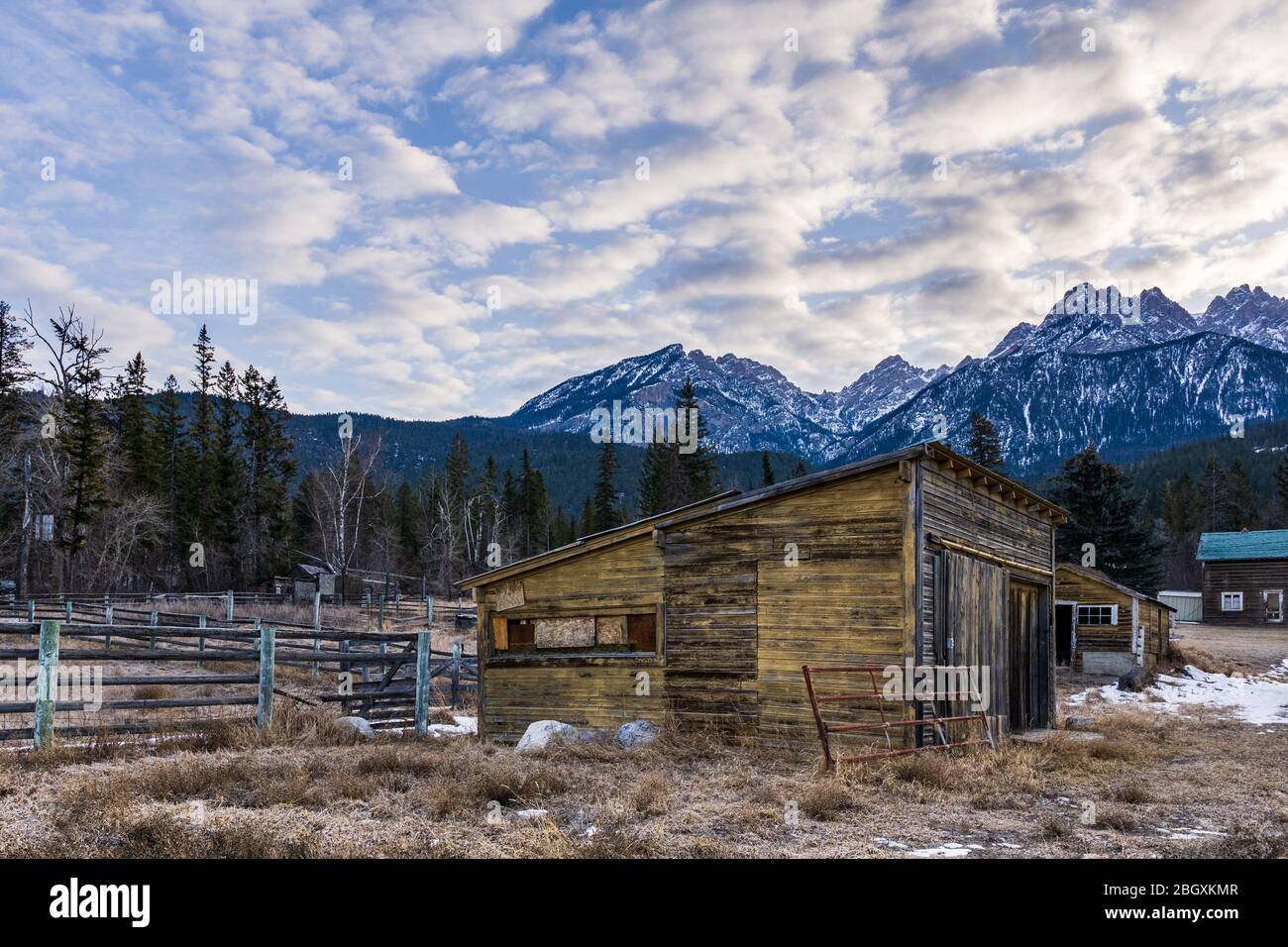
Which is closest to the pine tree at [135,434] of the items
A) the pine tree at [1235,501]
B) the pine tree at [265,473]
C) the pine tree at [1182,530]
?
the pine tree at [265,473]

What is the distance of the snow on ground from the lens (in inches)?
860

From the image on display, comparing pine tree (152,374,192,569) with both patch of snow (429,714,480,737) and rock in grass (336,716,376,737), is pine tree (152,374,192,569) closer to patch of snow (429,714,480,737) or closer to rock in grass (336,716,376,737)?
patch of snow (429,714,480,737)

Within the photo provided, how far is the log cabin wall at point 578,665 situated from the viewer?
15453mm

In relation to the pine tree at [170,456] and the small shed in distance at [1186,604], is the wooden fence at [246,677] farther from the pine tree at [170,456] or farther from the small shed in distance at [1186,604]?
the small shed in distance at [1186,604]

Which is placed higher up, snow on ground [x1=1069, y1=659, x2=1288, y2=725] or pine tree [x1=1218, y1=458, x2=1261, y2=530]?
pine tree [x1=1218, y1=458, x2=1261, y2=530]

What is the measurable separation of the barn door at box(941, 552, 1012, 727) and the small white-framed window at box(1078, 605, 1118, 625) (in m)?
16.6

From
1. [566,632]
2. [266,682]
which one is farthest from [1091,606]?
[266,682]

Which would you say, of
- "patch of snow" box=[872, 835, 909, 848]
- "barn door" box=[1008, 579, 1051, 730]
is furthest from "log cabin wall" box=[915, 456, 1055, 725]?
"patch of snow" box=[872, 835, 909, 848]

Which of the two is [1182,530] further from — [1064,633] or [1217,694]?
[1217,694]

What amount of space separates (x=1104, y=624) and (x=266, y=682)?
27.6m

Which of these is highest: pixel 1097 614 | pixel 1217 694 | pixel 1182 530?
pixel 1182 530

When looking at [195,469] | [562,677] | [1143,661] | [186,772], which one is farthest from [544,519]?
[186,772]

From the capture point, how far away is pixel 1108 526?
46.9 m

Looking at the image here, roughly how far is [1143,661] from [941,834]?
2584 cm
